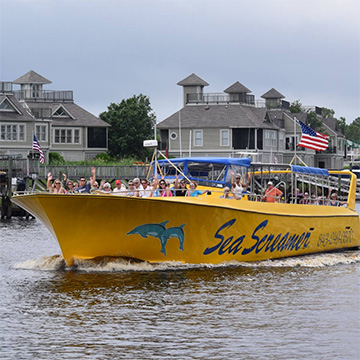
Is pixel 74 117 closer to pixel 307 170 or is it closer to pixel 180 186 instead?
pixel 307 170

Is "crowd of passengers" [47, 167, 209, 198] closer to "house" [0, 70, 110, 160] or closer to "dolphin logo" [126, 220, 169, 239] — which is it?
"dolphin logo" [126, 220, 169, 239]

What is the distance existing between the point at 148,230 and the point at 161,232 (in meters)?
0.37

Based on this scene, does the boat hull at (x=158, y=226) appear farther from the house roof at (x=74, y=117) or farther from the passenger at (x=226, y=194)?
the house roof at (x=74, y=117)

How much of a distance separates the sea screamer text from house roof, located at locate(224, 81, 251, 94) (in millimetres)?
80765

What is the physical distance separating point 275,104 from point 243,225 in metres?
101

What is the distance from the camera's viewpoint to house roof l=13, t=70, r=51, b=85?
99.9 meters

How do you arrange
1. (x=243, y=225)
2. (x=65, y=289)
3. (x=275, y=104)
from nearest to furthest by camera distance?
1. (x=65, y=289)
2. (x=243, y=225)
3. (x=275, y=104)

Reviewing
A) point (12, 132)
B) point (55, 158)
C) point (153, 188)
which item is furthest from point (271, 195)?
point (12, 132)

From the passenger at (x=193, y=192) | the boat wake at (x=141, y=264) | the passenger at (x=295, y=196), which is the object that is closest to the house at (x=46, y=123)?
the passenger at (x=295, y=196)

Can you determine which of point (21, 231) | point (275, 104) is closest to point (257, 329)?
point (21, 231)

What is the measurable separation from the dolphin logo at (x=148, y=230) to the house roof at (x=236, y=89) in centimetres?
8609

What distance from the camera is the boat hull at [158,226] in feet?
71.0

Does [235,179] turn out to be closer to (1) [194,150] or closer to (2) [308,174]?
(2) [308,174]

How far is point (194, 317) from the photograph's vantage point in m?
17.4
